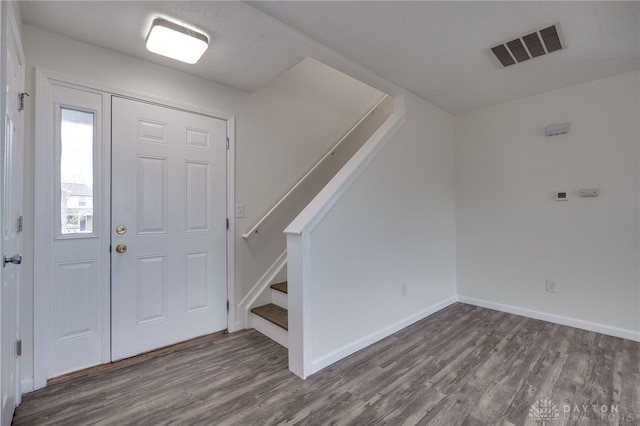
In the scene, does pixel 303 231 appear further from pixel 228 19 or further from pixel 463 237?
pixel 463 237

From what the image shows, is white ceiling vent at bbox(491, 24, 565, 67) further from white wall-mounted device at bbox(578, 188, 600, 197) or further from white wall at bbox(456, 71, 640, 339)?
white wall-mounted device at bbox(578, 188, 600, 197)

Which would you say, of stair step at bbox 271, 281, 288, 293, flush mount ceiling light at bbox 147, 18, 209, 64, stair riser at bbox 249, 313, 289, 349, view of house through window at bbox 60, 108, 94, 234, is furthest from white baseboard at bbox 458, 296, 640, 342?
view of house through window at bbox 60, 108, 94, 234

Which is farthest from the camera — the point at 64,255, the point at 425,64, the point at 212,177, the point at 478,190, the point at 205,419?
the point at 478,190

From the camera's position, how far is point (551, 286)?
308 cm

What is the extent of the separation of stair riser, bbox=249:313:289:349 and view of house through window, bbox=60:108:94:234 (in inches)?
62.6

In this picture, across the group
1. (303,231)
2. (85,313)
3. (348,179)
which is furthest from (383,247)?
(85,313)

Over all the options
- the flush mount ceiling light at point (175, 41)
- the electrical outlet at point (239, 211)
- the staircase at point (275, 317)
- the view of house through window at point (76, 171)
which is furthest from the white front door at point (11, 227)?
the staircase at point (275, 317)

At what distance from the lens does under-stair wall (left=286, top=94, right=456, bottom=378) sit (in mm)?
2121

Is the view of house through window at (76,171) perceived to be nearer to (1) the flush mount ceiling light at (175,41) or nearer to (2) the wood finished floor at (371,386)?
(1) the flush mount ceiling light at (175,41)

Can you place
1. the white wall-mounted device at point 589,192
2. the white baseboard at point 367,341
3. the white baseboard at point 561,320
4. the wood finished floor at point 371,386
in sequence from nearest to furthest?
the wood finished floor at point 371,386 < the white baseboard at point 367,341 < the white baseboard at point 561,320 < the white wall-mounted device at point 589,192

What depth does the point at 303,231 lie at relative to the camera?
2.05 m

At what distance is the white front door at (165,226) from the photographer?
2.25 meters

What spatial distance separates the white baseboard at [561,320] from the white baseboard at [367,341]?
20.7 inches

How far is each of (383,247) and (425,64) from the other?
5.51 ft
